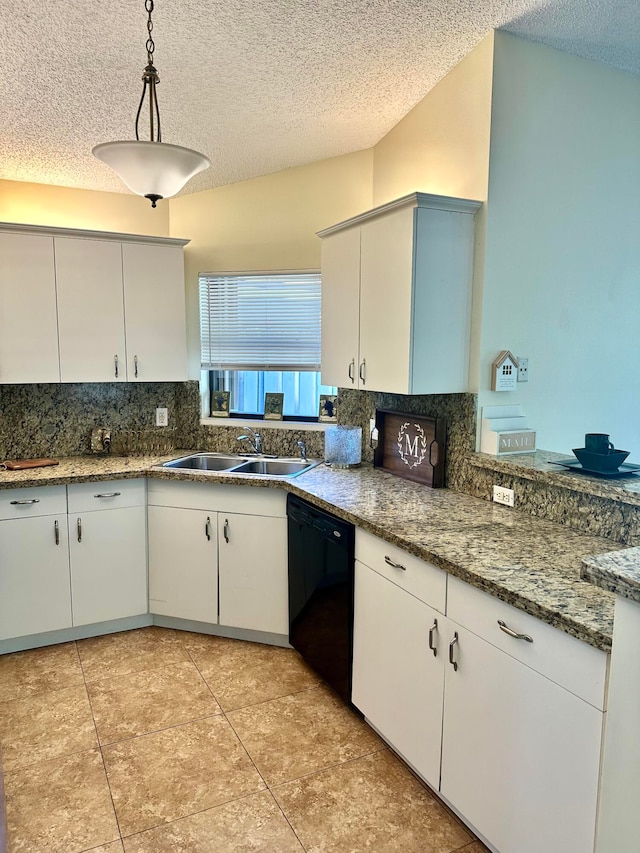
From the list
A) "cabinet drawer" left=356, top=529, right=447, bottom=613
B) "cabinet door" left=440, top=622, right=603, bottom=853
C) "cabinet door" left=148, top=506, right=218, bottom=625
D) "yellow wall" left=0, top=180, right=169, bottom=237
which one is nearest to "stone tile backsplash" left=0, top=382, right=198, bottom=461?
"cabinet door" left=148, top=506, right=218, bottom=625

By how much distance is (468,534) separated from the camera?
2.11m

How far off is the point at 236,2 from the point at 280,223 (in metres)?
1.62

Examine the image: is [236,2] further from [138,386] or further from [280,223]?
[138,386]

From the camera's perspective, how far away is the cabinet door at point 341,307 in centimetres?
299

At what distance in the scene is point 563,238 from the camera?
2707 mm

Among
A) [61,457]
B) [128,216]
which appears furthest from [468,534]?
[128,216]

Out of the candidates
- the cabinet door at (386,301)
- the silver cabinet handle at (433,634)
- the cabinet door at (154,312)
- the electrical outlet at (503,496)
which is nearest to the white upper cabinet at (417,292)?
the cabinet door at (386,301)

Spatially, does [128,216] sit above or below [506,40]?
below

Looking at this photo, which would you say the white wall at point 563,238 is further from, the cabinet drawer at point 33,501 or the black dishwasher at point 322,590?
the cabinet drawer at point 33,501

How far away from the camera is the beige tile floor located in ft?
6.36

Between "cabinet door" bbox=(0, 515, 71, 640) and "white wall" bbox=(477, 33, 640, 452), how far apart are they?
7.70ft

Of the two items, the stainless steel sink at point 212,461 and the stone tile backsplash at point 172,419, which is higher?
the stone tile backsplash at point 172,419

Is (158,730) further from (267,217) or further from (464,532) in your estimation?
(267,217)

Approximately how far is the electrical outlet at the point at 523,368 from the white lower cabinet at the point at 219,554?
4.28ft
